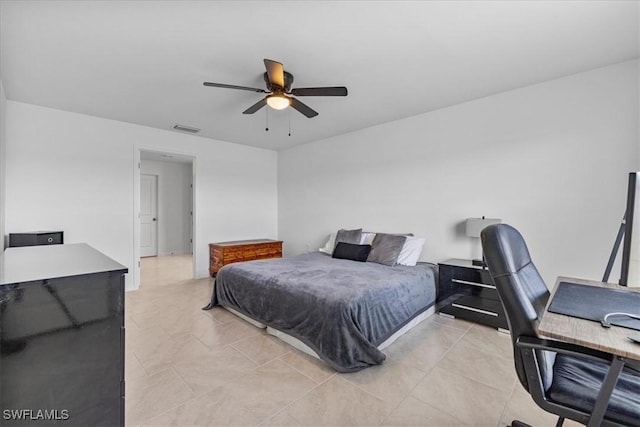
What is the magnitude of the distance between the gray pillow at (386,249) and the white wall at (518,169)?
420 millimetres

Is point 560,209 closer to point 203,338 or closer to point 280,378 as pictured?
point 280,378

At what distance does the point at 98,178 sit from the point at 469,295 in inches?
202

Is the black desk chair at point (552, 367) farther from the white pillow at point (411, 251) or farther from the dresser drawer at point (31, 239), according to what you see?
the dresser drawer at point (31, 239)

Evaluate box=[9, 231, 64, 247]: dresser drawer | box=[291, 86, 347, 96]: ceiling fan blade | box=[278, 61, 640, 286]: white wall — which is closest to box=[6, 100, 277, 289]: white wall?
box=[9, 231, 64, 247]: dresser drawer

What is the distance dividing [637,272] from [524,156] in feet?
6.55

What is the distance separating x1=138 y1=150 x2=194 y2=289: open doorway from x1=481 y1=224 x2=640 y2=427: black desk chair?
6707 mm

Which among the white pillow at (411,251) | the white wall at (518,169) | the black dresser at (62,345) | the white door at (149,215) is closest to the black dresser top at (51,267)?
the black dresser at (62,345)

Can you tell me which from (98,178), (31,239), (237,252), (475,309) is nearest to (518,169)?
(475,309)

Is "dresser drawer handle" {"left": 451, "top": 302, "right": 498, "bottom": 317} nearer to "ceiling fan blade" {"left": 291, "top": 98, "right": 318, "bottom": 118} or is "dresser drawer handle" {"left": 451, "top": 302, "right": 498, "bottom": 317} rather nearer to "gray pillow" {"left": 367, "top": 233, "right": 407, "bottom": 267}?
"gray pillow" {"left": 367, "top": 233, "right": 407, "bottom": 267}

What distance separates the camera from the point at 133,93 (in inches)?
124

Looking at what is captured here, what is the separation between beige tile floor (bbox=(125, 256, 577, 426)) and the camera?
66.0 inches

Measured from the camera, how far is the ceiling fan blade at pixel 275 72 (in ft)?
7.04

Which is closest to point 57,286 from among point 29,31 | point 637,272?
point 29,31

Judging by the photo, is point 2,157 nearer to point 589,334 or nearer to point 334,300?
point 334,300
